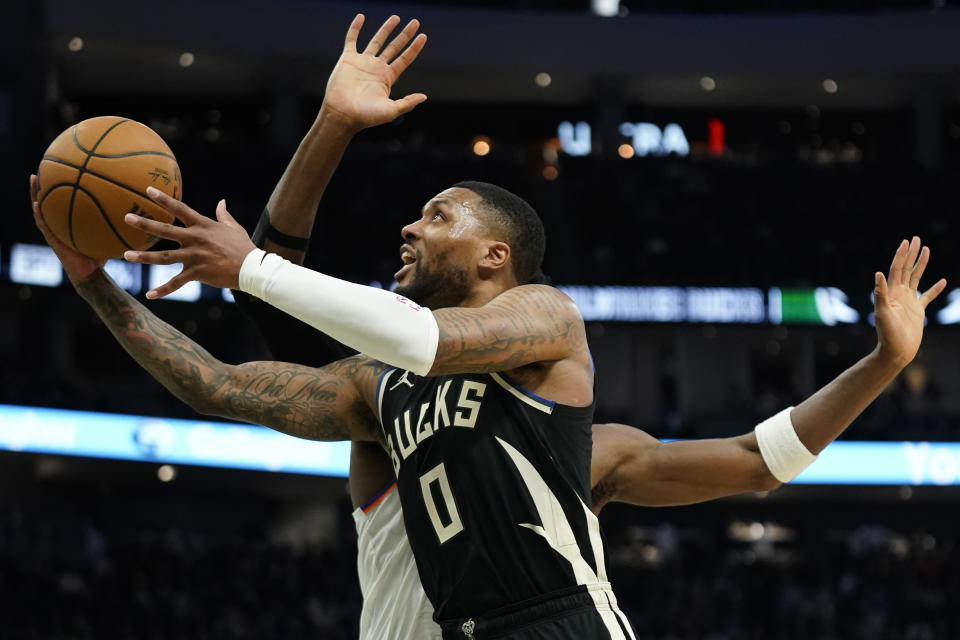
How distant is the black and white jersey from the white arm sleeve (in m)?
0.38

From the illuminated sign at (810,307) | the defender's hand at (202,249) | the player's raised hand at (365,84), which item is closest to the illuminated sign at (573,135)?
the illuminated sign at (810,307)

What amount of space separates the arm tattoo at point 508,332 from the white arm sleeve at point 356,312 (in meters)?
0.07

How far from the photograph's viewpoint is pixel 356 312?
3.03 m

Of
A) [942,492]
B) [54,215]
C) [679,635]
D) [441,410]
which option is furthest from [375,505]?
[942,492]

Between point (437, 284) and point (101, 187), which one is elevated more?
point (101, 187)

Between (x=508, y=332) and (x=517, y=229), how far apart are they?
59cm

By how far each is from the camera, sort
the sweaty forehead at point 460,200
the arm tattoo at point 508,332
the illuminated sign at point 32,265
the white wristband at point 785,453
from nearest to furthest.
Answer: the arm tattoo at point 508,332, the sweaty forehead at point 460,200, the white wristband at point 785,453, the illuminated sign at point 32,265

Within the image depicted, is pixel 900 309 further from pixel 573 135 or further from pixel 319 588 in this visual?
pixel 573 135

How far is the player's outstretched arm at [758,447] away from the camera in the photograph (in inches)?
154

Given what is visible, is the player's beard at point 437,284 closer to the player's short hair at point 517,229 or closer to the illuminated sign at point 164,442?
the player's short hair at point 517,229

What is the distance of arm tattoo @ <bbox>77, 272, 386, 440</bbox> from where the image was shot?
12.3ft

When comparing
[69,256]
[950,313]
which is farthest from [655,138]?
[69,256]

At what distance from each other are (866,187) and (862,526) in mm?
7101

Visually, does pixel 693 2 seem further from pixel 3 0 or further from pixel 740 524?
pixel 3 0
